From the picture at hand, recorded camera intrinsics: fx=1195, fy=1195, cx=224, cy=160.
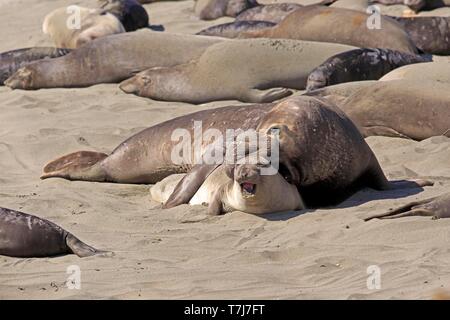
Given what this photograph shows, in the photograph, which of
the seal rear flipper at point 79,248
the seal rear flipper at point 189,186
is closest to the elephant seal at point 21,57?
the seal rear flipper at point 189,186

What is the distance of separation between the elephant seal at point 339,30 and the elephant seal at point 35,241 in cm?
640

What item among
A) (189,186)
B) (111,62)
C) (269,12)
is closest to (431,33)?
(269,12)

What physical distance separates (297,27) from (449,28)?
61.4 inches

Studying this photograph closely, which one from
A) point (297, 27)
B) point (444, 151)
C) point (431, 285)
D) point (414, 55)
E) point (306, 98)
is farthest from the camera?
point (297, 27)

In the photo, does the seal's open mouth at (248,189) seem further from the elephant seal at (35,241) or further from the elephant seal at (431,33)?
the elephant seal at (431,33)

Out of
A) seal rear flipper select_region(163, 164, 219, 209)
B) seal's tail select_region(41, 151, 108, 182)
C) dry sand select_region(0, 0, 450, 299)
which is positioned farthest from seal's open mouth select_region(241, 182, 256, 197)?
seal's tail select_region(41, 151, 108, 182)

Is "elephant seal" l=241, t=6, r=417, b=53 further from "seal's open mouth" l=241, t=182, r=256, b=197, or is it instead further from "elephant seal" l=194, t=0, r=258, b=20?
"seal's open mouth" l=241, t=182, r=256, b=197

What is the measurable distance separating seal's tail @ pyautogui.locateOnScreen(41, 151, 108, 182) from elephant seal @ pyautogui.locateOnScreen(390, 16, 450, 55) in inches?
200

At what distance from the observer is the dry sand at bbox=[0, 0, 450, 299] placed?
4891mm

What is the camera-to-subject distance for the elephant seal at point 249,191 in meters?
6.15

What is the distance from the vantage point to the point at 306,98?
7.02m

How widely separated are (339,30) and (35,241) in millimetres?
6734

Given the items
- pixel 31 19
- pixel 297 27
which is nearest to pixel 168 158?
pixel 297 27

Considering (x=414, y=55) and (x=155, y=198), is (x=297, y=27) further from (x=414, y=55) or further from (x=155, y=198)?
(x=155, y=198)
